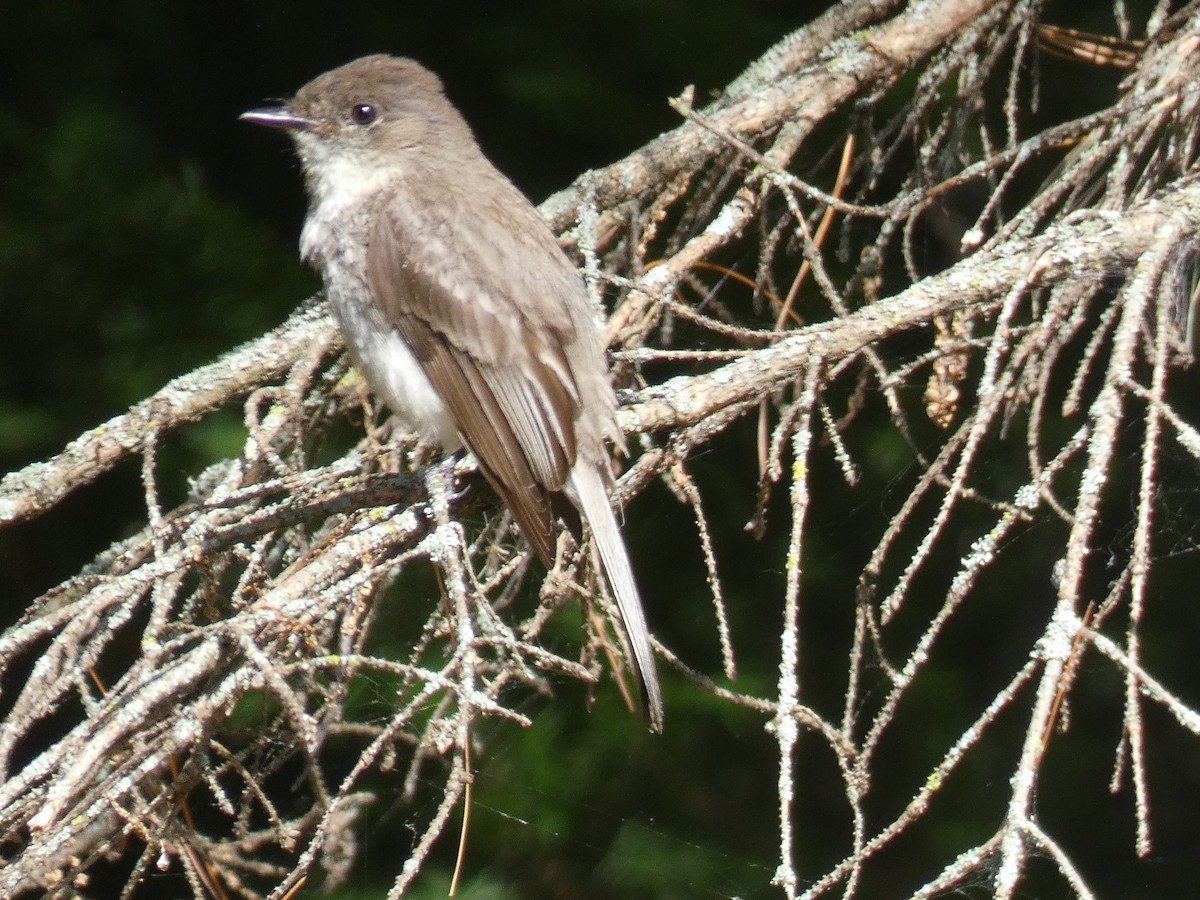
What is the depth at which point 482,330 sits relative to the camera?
2682mm

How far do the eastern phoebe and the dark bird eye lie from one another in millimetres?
Answer: 175

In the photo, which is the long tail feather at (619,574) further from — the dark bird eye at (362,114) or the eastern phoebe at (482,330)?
the dark bird eye at (362,114)

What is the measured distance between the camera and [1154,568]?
140 inches

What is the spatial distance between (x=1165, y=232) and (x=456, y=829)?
229 cm

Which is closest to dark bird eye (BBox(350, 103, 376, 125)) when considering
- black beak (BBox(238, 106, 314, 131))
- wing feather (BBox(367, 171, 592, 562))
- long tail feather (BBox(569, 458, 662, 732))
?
black beak (BBox(238, 106, 314, 131))

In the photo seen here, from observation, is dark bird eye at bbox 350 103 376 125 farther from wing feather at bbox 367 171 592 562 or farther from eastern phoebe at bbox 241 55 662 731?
wing feather at bbox 367 171 592 562

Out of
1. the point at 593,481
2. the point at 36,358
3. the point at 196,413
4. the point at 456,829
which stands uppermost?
the point at 36,358

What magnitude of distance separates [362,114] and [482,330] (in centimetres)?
78

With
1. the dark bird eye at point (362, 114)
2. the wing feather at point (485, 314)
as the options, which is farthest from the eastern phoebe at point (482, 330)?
the dark bird eye at point (362, 114)

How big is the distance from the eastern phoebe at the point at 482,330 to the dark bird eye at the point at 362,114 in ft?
0.57

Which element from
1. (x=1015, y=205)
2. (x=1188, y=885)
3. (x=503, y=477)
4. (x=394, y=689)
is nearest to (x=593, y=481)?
(x=503, y=477)

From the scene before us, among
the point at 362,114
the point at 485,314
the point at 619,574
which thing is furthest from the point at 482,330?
the point at 362,114

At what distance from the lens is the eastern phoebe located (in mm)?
2504

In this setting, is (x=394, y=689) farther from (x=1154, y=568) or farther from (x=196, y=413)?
(x=1154, y=568)
